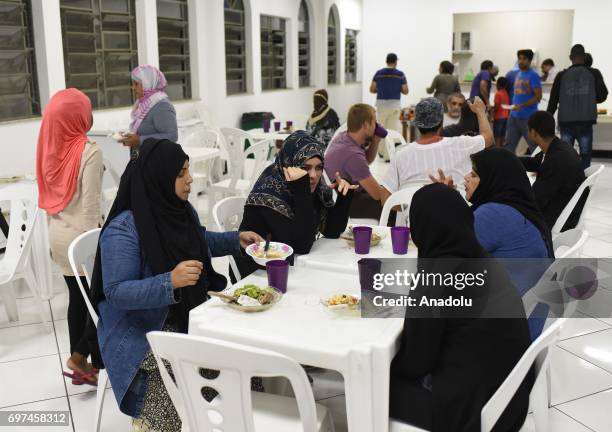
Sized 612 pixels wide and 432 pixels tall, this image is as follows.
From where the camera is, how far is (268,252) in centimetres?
236

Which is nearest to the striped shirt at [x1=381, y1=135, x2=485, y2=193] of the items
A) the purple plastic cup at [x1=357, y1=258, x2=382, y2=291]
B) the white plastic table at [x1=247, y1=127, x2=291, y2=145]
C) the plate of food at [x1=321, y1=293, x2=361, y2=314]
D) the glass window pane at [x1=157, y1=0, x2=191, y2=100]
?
the purple plastic cup at [x1=357, y1=258, x2=382, y2=291]

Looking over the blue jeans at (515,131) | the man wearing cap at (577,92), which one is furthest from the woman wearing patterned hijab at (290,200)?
the blue jeans at (515,131)

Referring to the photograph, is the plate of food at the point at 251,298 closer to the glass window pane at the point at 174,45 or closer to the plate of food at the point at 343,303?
the plate of food at the point at 343,303

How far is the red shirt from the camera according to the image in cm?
880

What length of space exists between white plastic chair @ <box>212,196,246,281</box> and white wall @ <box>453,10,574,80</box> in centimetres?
900

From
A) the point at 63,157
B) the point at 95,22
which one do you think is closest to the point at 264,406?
the point at 63,157

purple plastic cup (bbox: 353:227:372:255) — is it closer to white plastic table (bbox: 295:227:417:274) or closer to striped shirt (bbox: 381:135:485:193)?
white plastic table (bbox: 295:227:417:274)

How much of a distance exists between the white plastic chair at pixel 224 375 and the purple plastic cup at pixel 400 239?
104cm

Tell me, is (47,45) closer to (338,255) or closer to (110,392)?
(110,392)

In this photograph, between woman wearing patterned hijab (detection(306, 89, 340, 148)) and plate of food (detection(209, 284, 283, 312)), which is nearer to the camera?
plate of food (detection(209, 284, 283, 312))

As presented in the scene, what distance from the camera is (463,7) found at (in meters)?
10.4

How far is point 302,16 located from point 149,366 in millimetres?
10261

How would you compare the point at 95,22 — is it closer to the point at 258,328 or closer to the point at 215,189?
the point at 215,189

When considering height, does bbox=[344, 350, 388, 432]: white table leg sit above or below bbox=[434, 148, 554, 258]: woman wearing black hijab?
below
